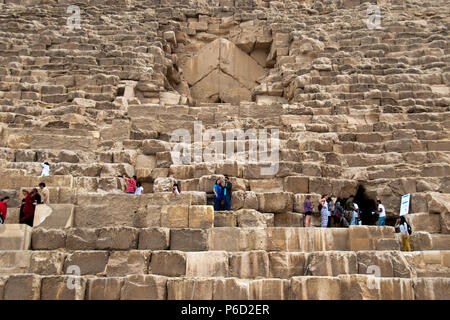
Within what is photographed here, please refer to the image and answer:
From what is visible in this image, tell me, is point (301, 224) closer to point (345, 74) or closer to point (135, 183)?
point (135, 183)

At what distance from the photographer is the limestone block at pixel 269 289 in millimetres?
7191

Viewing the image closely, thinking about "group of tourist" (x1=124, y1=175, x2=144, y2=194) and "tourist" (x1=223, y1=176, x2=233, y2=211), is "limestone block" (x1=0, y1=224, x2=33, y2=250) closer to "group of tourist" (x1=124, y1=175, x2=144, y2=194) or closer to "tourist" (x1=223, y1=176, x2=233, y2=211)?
"group of tourist" (x1=124, y1=175, x2=144, y2=194)

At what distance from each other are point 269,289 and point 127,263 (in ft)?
6.43

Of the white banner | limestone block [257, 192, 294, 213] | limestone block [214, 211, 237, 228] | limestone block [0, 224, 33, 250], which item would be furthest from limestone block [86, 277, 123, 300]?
the white banner

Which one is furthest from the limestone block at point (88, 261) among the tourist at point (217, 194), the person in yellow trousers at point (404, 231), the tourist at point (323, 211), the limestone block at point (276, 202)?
the person in yellow trousers at point (404, 231)

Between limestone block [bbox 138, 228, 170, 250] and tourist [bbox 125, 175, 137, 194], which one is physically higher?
tourist [bbox 125, 175, 137, 194]

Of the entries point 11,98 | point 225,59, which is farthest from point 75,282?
point 225,59

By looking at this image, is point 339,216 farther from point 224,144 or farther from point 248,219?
point 224,144

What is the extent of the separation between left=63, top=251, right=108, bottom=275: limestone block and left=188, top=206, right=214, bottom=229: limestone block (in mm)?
1381

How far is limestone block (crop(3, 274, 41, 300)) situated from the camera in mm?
7148

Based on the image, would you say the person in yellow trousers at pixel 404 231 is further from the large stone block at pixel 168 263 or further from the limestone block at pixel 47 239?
the limestone block at pixel 47 239

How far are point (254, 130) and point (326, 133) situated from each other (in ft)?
4.90

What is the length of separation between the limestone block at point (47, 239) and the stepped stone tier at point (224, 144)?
0.01m

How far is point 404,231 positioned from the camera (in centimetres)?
900
